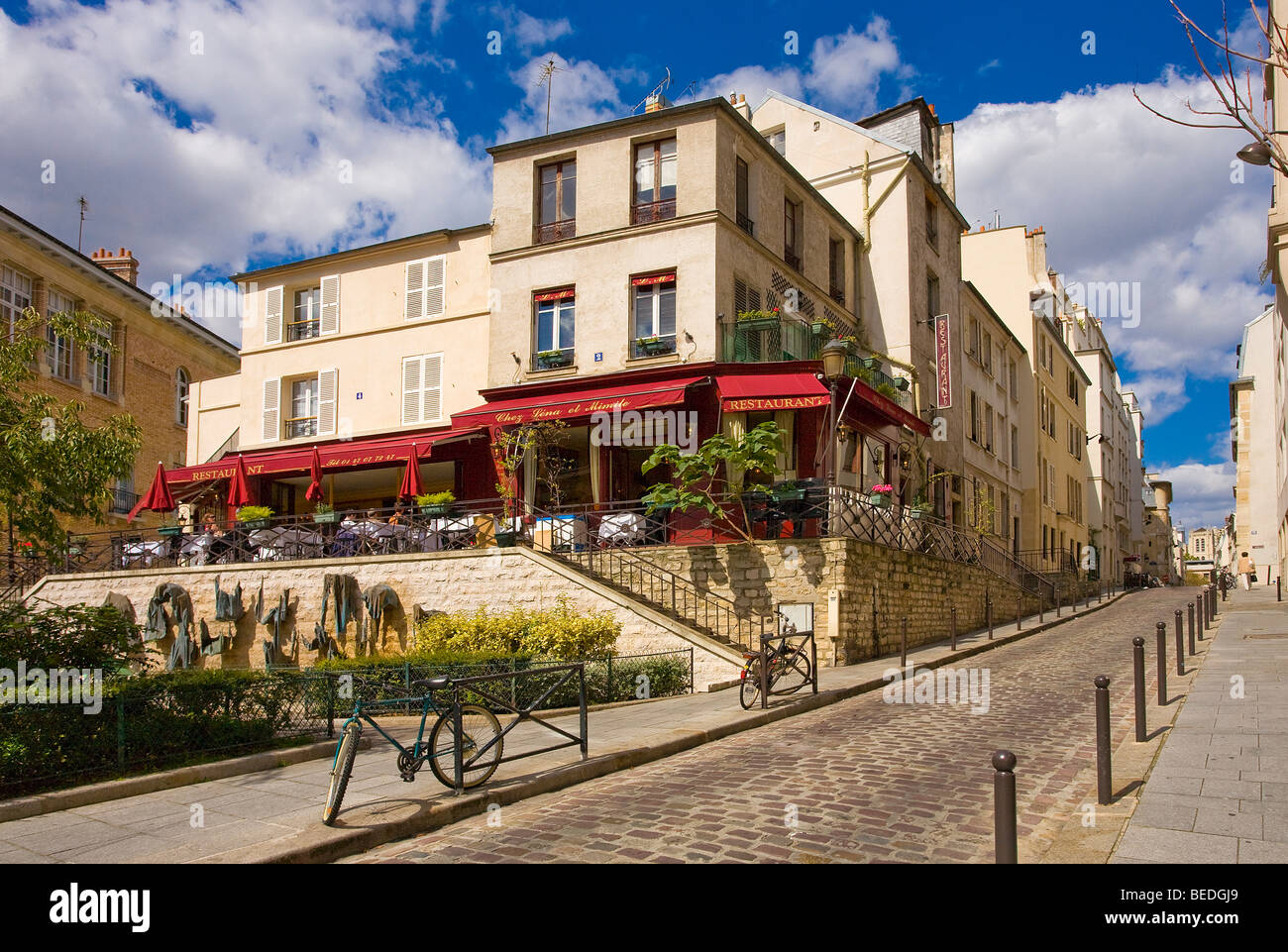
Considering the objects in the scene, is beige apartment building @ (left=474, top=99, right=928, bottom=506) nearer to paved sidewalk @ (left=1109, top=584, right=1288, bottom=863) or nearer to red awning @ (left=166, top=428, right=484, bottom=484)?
red awning @ (left=166, top=428, right=484, bottom=484)

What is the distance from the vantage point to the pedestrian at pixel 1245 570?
4037 centimetres

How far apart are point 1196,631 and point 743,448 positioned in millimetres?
9572

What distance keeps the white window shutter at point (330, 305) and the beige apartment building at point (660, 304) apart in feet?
17.1

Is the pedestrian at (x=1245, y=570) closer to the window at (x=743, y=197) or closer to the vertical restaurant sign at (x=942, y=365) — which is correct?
the vertical restaurant sign at (x=942, y=365)

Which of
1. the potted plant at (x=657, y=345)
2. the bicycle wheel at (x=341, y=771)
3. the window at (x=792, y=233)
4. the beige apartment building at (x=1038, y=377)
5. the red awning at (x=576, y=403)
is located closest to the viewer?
the bicycle wheel at (x=341, y=771)

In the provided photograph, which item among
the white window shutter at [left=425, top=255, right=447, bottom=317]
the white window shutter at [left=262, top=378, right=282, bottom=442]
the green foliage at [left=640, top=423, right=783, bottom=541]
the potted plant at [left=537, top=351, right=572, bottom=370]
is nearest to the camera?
the green foliage at [left=640, top=423, right=783, bottom=541]

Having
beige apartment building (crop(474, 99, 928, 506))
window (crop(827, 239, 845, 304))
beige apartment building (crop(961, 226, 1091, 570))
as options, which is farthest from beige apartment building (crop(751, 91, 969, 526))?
beige apartment building (crop(961, 226, 1091, 570))

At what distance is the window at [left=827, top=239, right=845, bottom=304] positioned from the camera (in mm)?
24188

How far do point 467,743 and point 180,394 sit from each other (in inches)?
1282

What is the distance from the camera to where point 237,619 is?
63.0ft

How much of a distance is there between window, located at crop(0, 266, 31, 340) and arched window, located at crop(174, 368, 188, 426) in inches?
285

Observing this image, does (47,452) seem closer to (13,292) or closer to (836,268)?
(836,268)

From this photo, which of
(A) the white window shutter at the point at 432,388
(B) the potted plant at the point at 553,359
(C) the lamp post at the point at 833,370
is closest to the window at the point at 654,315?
(B) the potted plant at the point at 553,359
